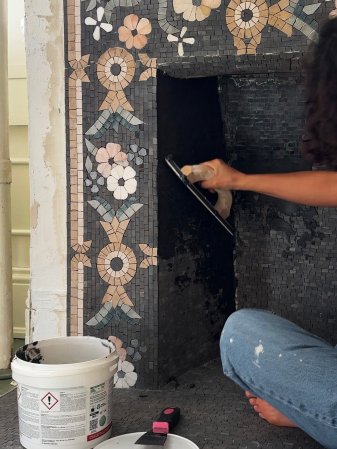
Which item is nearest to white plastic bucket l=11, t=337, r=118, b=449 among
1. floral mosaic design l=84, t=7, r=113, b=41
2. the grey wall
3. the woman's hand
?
the woman's hand

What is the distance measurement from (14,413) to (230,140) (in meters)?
0.79

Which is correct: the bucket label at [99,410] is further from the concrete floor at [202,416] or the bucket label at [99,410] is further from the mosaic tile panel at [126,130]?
the mosaic tile panel at [126,130]

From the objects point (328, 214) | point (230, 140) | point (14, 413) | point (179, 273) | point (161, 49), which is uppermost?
point (161, 49)

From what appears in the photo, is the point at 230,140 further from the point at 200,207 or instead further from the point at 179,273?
the point at 179,273

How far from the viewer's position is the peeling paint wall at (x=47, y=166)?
134 centimetres

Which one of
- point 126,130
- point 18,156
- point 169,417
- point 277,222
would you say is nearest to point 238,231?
point 277,222

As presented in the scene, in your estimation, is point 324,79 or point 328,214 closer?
point 324,79

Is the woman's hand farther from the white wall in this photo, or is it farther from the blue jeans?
the white wall

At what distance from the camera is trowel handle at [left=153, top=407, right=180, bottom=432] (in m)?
1.13

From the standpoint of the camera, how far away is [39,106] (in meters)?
1.36

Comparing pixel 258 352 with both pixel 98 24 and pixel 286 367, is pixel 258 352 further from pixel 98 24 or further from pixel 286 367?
pixel 98 24

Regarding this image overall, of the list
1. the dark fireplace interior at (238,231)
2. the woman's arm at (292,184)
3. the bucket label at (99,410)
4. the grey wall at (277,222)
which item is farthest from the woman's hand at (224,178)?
the bucket label at (99,410)

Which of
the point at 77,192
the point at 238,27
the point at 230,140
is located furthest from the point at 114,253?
the point at 238,27

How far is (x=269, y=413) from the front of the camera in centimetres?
115
